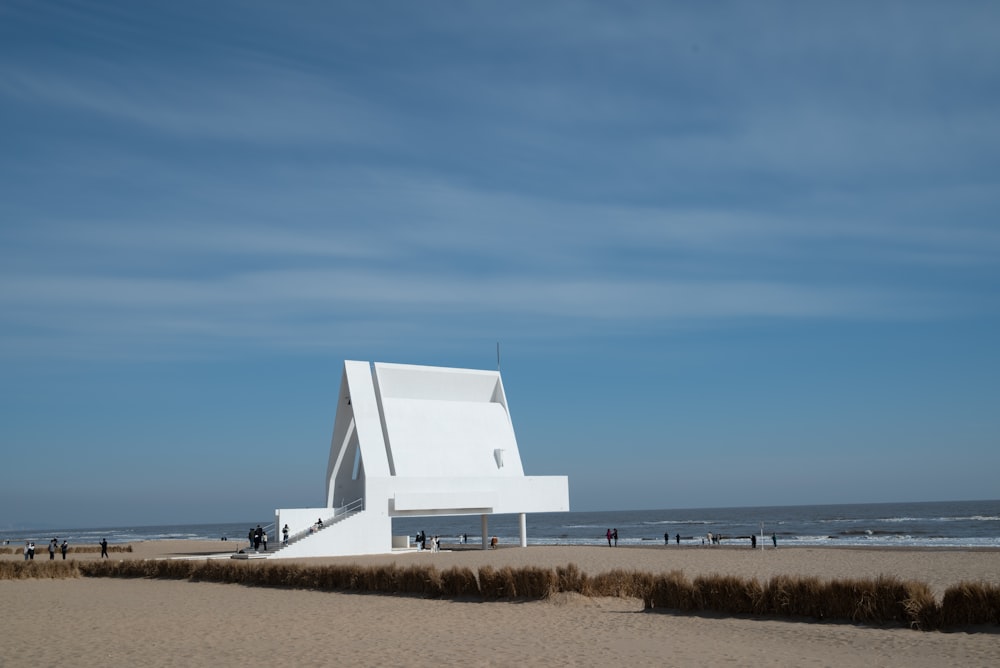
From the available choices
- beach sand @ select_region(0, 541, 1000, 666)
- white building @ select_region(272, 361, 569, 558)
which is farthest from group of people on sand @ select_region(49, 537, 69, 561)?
beach sand @ select_region(0, 541, 1000, 666)

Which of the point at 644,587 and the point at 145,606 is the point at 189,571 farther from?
the point at 644,587

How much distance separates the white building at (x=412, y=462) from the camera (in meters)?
28.2

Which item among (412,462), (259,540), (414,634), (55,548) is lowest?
(55,548)

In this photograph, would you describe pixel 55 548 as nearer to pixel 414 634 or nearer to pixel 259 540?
pixel 259 540

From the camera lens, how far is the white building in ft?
92.4

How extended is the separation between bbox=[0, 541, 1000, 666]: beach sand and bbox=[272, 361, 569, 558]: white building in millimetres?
8409

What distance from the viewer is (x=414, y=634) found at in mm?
12828

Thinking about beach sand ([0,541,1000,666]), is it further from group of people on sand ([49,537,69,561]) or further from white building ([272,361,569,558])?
group of people on sand ([49,537,69,561])

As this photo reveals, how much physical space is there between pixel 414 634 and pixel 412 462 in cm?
1713

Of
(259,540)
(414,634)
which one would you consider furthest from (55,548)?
(414,634)

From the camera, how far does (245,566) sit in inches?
873

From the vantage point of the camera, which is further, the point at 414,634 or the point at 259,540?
the point at 259,540

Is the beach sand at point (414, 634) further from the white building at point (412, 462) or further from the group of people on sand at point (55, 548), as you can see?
the group of people on sand at point (55, 548)

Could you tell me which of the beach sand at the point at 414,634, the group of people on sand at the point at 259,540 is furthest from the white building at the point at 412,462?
the beach sand at the point at 414,634
